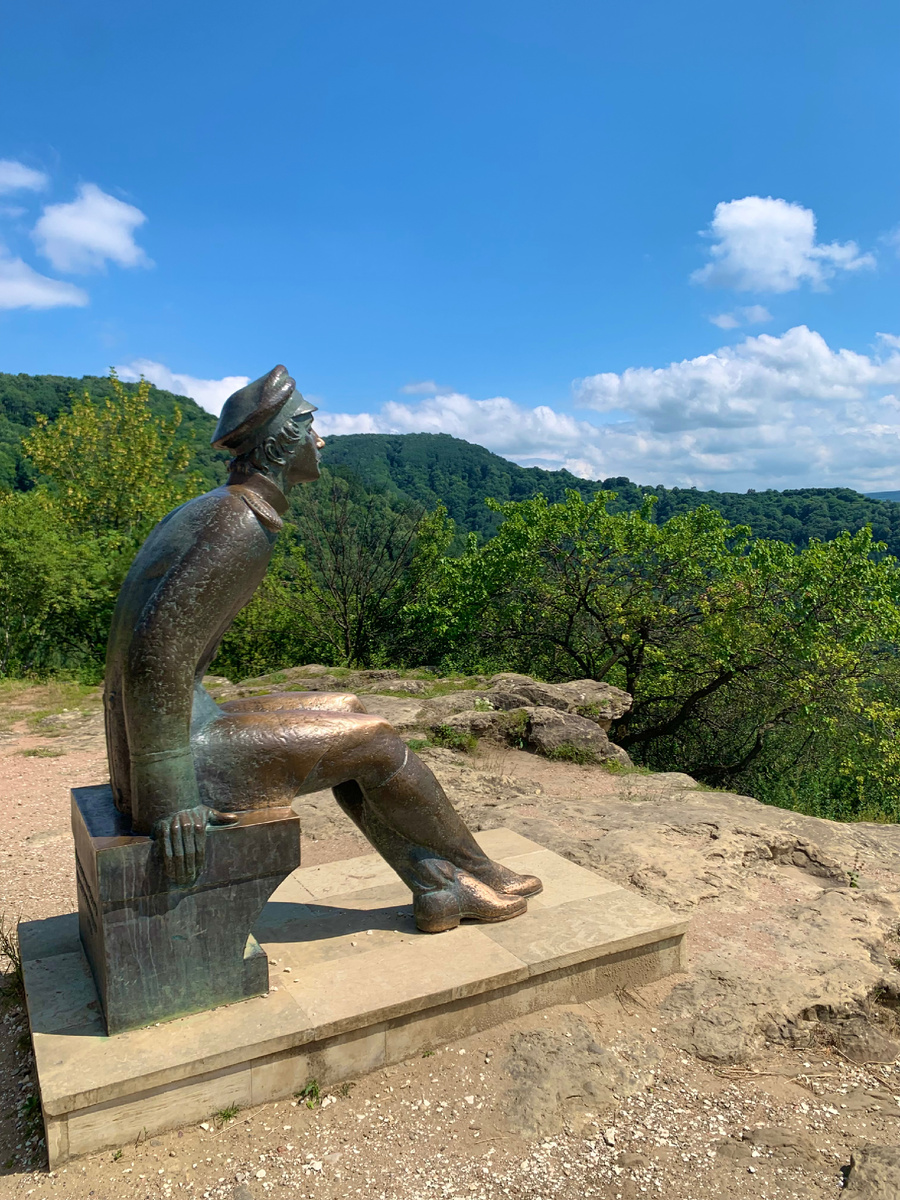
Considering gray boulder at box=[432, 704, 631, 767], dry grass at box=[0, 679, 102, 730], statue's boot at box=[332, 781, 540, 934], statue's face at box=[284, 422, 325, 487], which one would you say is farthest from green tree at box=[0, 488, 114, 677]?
statue's face at box=[284, 422, 325, 487]

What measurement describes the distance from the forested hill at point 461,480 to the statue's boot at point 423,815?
46.7 ft

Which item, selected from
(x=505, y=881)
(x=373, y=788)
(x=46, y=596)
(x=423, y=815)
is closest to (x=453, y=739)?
(x=505, y=881)

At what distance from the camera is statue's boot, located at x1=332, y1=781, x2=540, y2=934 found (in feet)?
10.6

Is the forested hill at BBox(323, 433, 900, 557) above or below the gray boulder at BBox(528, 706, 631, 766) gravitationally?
above

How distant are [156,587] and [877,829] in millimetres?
5640

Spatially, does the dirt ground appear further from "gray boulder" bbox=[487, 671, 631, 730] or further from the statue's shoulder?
"gray boulder" bbox=[487, 671, 631, 730]

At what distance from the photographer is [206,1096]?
8.22ft

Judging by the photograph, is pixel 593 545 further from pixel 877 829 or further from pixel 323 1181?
pixel 323 1181

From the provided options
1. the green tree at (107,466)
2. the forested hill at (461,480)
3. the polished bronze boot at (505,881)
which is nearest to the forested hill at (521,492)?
the forested hill at (461,480)

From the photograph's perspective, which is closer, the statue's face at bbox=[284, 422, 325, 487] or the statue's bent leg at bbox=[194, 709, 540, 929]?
the statue's bent leg at bbox=[194, 709, 540, 929]

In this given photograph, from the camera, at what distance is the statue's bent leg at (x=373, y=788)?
2.77 metres

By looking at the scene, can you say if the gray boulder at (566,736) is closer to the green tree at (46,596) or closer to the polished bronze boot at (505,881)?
the polished bronze boot at (505,881)

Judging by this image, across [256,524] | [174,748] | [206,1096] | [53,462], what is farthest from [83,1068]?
[53,462]

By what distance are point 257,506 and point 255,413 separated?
34 centimetres
